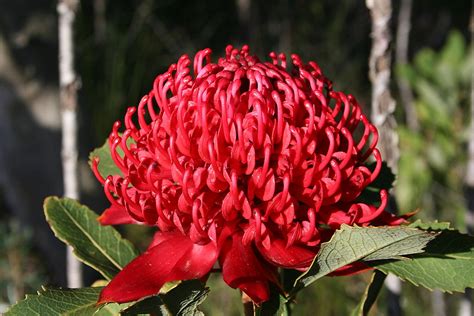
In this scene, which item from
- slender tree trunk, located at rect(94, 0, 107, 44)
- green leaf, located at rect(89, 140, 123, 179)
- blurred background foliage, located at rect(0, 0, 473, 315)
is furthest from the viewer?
slender tree trunk, located at rect(94, 0, 107, 44)

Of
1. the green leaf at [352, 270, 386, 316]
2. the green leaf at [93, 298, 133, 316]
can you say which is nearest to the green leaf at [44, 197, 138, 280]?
the green leaf at [93, 298, 133, 316]

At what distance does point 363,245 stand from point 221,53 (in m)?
5.60

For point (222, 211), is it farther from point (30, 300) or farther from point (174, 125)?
point (30, 300)

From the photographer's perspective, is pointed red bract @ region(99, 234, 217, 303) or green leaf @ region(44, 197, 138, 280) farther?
green leaf @ region(44, 197, 138, 280)

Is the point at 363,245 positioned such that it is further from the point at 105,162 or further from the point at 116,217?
the point at 105,162

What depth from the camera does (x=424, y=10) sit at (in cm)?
710

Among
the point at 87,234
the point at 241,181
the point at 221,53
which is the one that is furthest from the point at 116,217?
the point at 221,53

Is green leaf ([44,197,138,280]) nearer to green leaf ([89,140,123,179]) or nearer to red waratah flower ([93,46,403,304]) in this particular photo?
green leaf ([89,140,123,179])

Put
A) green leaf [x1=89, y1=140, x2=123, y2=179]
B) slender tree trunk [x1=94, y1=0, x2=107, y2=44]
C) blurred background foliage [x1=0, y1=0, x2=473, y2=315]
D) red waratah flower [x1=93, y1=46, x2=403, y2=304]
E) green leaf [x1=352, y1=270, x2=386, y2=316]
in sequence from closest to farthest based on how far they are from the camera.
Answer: red waratah flower [x1=93, y1=46, x2=403, y2=304] → green leaf [x1=352, y1=270, x2=386, y2=316] → green leaf [x1=89, y1=140, x2=123, y2=179] → blurred background foliage [x1=0, y1=0, x2=473, y2=315] → slender tree trunk [x1=94, y1=0, x2=107, y2=44]

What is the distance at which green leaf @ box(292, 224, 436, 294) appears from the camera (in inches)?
36.7

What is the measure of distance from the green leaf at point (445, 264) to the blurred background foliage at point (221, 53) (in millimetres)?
1550

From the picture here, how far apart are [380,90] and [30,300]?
32.8 inches

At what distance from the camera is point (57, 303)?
42.4 inches

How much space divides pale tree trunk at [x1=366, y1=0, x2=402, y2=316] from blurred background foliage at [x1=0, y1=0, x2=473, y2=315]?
4.08 feet
